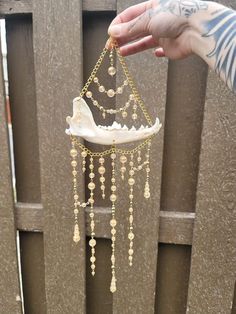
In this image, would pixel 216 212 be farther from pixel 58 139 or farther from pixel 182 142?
pixel 58 139

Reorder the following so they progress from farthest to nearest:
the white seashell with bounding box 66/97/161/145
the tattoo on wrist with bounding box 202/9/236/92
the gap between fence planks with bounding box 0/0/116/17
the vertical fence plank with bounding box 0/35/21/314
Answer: the vertical fence plank with bounding box 0/35/21/314, the gap between fence planks with bounding box 0/0/116/17, the white seashell with bounding box 66/97/161/145, the tattoo on wrist with bounding box 202/9/236/92

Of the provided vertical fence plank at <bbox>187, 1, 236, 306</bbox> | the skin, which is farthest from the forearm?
vertical fence plank at <bbox>187, 1, 236, 306</bbox>

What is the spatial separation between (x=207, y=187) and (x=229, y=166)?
8 cm

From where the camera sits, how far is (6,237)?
3.04 ft

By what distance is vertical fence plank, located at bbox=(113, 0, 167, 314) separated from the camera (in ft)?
2.50

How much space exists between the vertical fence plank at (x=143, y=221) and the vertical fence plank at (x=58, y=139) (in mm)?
123

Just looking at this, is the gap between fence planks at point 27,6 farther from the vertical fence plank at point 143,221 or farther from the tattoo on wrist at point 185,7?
the tattoo on wrist at point 185,7

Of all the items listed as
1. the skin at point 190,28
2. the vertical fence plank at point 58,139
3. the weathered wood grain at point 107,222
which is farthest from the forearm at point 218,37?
the weathered wood grain at point 107,222

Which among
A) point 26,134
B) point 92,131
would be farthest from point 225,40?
point 26,134

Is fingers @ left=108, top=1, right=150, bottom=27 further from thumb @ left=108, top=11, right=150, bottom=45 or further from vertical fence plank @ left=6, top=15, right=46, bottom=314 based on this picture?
vertical fence plank @ left=6, top=15, right=46, bottom=314

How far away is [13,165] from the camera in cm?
91

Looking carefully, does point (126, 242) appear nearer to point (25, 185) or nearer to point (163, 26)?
point (25, 185)

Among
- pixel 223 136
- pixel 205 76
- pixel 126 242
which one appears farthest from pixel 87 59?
pixel 126 242

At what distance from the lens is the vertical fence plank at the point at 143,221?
762 mm
